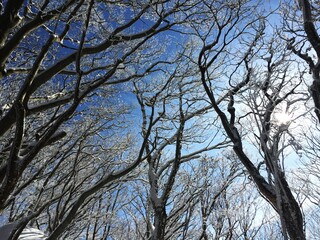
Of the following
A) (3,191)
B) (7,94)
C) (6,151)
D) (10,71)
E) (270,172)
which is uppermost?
(7,94)

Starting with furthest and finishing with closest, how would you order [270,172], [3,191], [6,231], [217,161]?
1. [217,161]
2. [270,172]
3. [6,231]
4. [3,191]

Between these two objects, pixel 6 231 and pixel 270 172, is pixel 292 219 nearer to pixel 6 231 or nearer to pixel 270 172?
pixel 270 172

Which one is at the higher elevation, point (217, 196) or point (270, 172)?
point (217, 196)

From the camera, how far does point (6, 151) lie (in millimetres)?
4645

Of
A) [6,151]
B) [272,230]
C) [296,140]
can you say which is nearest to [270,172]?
[296,140]

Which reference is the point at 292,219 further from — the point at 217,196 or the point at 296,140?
the point at 217,196

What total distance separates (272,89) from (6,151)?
5903mm

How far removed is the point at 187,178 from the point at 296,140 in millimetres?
5832

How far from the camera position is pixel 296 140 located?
12.1ft

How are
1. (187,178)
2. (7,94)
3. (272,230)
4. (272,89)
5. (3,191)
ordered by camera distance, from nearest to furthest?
(3,191) → (272,89) → (7,94) → (187,178) → (272,230)

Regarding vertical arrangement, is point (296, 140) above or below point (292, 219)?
above

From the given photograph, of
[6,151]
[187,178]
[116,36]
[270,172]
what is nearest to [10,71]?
[6,151]

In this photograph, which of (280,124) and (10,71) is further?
(10,71)

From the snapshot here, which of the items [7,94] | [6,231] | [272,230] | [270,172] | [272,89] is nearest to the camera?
[6,231]
